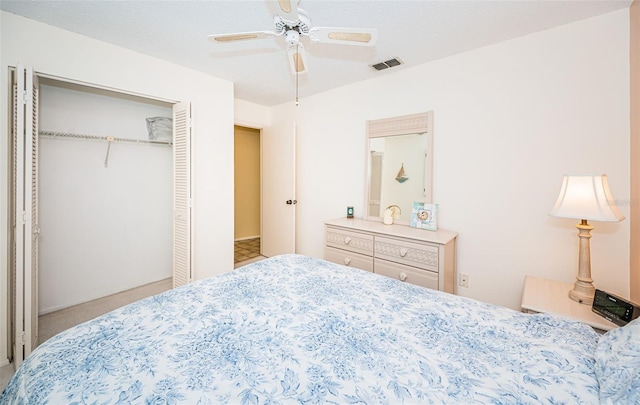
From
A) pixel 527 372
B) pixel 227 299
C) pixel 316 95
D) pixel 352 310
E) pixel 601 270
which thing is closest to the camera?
pixel 527 372

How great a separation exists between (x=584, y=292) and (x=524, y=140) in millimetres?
1187

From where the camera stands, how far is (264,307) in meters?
1.35

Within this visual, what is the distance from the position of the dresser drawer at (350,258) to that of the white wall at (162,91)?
1327mm

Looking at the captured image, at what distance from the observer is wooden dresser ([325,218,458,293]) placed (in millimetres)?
2266

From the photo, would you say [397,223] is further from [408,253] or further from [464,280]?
[464,280]

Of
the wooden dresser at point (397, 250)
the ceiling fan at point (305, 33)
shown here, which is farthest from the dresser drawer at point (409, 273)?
the ceiling fan at point (305, 33)

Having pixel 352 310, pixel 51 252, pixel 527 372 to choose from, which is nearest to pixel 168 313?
pixel 352 310

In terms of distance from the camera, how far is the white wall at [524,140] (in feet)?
6.11

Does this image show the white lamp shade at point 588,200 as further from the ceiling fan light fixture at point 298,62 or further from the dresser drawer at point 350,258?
the ceiling fan light fixture at point 298,62

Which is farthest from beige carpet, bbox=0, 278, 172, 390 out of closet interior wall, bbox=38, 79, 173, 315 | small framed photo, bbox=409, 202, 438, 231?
small framed photo, bbox=409, 202, 438, 231

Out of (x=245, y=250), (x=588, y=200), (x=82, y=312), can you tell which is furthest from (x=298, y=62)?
(x=245, y=250)

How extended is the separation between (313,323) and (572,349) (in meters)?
0.99

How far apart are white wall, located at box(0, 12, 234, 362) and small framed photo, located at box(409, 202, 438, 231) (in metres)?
2.22

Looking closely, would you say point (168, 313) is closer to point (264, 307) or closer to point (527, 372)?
point (264, 307)
